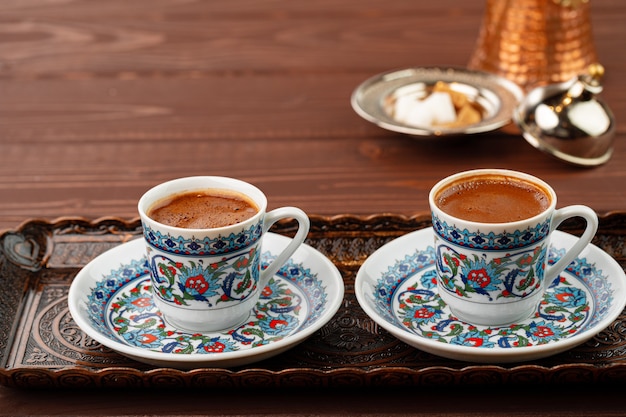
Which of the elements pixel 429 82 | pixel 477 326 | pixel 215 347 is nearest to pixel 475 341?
pixel 477 326

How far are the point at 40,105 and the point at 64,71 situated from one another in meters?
0.16

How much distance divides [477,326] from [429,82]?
26.0 inches

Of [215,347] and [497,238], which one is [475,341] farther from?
[215,347]

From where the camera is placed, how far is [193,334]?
3.00 feet

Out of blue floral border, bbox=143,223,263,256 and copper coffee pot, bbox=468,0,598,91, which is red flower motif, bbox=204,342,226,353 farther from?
copper coffee pot, bbox=468,0,598,91

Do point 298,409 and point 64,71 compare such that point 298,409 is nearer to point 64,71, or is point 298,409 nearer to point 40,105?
point 40,105

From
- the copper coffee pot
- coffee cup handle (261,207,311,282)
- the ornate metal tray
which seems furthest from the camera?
the copper coffee pot

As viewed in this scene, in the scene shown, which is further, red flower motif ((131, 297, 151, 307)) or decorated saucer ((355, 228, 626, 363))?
red flower motif ((131, 297, 151, 307))

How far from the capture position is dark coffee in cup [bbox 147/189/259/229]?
908 millimetres

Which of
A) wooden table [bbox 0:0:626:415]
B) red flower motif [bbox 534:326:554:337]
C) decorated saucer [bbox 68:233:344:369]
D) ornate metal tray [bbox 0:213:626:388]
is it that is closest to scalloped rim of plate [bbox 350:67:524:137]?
wooden table [bbox 0:0:626:415]

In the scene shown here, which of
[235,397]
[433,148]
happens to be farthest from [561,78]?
[235,397]

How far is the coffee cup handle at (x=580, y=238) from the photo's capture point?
0.89 m

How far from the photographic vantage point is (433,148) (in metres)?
1.38

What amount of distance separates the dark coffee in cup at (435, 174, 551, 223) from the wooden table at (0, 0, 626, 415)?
18 cm
